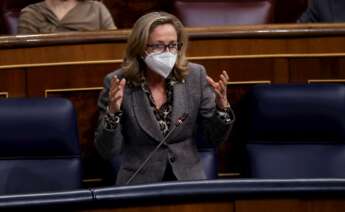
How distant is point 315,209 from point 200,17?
1032 millimetres

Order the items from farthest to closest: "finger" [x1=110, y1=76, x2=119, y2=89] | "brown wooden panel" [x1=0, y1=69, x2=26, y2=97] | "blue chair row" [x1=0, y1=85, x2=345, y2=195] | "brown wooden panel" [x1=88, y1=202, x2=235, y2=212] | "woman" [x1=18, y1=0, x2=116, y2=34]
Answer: "woman" [x1=18, y1=0, x2=116, y2=34] → "brown wooden panel" [x1=0, y1=69, x2=26, y2=97] → "blue chair row" [x1=0, y1=85, x2=345, y2=195] → "finger" [x1=110, y1=76, x2=119, y2=89] → "brown wooden panel" [x1=88, y1=202, x2=235, y2=212]

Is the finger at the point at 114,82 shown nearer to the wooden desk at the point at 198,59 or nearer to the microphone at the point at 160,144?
the microphone at the point at 160,144

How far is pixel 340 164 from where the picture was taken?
1.54 metres

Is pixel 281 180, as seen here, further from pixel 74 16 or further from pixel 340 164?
pixel 74 16

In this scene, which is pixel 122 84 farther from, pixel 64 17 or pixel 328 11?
pixel 328 11

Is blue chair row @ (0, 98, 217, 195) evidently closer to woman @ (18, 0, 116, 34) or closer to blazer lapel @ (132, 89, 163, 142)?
blazer lapel @ (132, 89, 163, 142)

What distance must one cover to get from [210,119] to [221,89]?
8 cm

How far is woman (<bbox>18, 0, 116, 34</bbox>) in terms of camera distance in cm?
181

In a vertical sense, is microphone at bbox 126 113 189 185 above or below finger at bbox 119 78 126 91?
below

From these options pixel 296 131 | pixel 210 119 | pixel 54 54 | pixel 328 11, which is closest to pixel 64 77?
pixel 54 54

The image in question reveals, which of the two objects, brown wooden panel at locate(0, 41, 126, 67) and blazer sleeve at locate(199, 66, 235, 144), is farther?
brown wooden panel at locate(0, 41, 126, 67)

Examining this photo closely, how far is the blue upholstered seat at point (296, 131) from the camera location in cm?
152

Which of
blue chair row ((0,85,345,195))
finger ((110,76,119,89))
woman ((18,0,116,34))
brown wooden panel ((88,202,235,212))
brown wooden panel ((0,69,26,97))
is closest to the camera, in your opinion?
brown wooden panel ((88,202,235,212))

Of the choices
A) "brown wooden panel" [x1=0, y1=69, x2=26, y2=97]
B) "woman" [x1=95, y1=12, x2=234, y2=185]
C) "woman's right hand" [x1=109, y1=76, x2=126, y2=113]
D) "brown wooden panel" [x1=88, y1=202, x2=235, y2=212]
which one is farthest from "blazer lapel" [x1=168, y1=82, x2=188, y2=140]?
"brown wooden panel" [x1=88, y1=202, x2=235, y2=212]
